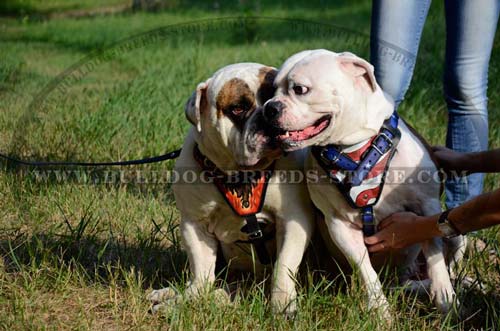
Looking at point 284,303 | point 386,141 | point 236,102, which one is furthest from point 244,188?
point 386,141

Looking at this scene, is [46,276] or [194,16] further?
[194,16]

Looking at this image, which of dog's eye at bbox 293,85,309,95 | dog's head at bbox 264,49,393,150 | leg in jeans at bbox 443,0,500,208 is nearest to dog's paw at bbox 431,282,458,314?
dog's head at bbox 264,49,393,150

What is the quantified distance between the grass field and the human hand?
19 cm

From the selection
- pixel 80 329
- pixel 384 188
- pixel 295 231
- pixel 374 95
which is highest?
pixel 374 95

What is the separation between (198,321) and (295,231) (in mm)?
580

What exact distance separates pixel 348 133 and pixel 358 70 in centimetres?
25

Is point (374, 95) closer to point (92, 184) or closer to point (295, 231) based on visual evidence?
point (295, 231)

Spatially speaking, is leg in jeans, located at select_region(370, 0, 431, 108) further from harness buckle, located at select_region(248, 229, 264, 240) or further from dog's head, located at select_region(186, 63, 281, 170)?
harness buckle, located at select_region(248, 229, 264, 240)

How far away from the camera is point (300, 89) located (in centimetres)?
296

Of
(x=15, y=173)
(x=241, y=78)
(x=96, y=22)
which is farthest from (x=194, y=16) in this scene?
(x=241, y=78)

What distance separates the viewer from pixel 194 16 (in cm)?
1326

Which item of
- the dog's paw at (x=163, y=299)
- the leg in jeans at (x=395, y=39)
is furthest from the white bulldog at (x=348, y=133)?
the dog's paw at (x=163, y=299)

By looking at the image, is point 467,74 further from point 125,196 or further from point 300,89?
point 125,196

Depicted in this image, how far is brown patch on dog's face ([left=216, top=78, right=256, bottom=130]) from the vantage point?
10.5 feet
